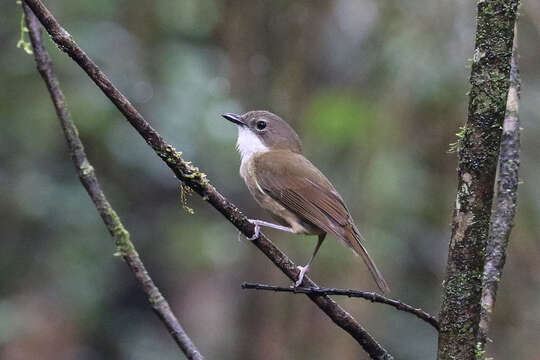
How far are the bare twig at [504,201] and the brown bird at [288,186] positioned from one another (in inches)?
24.8

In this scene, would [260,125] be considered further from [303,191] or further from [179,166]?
[179,166]

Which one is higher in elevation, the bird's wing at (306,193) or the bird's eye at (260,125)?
the bird's eye at (260,125)

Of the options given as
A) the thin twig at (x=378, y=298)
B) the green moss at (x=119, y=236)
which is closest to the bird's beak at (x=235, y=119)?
the green moss at (x=119, y=236)

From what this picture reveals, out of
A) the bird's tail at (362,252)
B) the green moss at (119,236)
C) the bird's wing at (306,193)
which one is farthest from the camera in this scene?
the bird's wing at (306,193)

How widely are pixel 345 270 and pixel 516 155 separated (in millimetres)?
2849

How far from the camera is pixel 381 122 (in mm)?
5020

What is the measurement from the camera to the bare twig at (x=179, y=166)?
1790mm

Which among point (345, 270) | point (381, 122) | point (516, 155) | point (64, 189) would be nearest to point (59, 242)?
point (64, 189)

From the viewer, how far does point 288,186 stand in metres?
3.39

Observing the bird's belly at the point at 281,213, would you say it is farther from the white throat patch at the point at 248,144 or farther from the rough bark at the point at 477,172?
the rough bark at the point at 477,172

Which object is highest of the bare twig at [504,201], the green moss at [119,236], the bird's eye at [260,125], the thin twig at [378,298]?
the bird's eye at [260,125]

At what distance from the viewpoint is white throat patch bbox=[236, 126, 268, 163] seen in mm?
3895

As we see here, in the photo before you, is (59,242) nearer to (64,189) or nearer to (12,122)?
(64,189)

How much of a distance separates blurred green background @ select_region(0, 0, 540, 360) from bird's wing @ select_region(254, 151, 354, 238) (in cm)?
108
